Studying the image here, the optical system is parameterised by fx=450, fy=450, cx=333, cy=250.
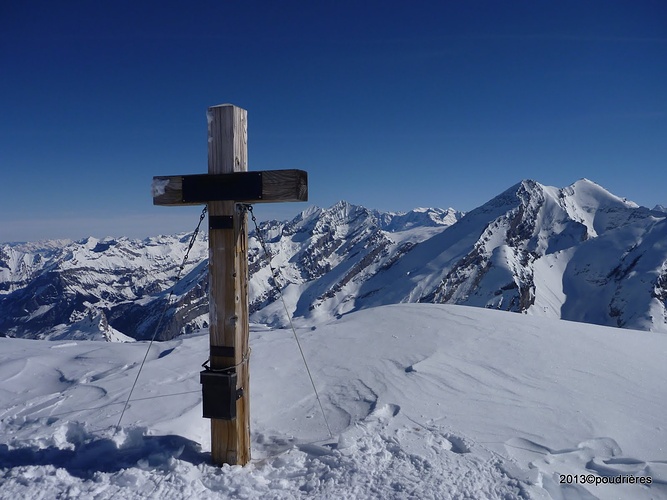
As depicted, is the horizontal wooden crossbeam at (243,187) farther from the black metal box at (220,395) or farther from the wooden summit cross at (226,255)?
the black metal box at (220,395)

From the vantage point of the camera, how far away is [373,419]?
5598mm

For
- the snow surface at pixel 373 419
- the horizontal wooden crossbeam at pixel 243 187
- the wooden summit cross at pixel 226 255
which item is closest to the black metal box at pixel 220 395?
the wooden summit cross at pixel 226 255

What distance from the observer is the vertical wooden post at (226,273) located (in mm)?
4566

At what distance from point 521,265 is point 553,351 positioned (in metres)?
179

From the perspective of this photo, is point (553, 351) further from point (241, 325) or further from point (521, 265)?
point (521, 265)

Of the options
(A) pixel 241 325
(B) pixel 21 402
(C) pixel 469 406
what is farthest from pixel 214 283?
(B) pixel 21 402

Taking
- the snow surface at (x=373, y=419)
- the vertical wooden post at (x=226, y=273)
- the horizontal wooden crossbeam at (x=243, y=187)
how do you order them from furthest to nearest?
the vertical wooden post at (x=226, y=273) → the horizontal wooden crossbeam at (x=243, y=187) → the snow surface at (x=373, y=419)

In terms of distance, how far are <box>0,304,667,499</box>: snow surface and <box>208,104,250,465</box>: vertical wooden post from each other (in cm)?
34

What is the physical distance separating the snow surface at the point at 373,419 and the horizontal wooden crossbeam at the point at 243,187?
8.83 feet

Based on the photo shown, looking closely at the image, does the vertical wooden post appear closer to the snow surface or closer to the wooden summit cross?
the wooden summit cross

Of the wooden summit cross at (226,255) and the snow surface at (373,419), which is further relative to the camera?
the wooden summit cross at (226,255)

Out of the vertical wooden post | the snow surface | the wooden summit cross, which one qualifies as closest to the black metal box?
the wooden summit cross

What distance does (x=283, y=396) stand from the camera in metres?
6.75

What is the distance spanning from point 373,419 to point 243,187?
10.7 ft
